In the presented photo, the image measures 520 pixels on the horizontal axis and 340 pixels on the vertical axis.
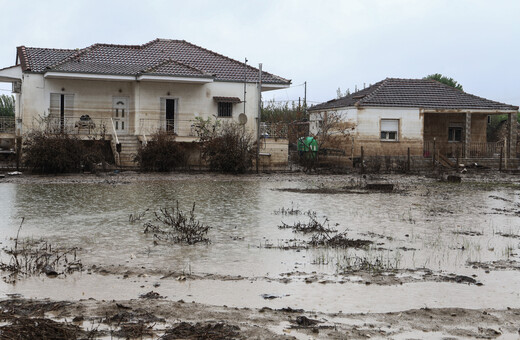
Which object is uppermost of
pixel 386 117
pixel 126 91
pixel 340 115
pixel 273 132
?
pixel 126 91

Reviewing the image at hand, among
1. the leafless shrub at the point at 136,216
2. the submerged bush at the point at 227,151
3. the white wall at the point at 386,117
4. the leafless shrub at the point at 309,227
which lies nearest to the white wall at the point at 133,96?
the submerged bush at the point at 227,151

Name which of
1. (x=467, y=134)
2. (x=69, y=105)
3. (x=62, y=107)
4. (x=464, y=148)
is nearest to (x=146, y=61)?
(x=69, y=105)

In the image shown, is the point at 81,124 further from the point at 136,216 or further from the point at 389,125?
the point at 136,216

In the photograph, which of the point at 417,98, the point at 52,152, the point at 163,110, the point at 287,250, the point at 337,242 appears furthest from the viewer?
the point at 417,98

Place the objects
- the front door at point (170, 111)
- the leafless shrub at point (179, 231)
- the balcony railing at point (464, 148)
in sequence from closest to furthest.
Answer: the leafless shrub at point (179, 231)
the front door at point (170, 111)
the balcony railing at point (464, 148)

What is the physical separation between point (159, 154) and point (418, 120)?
15.5 metres

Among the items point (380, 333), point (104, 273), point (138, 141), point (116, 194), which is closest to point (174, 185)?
point (116, 194)

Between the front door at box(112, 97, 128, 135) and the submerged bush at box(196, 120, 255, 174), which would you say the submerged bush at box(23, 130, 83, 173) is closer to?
the front door at box(112, 97, 128, 135)

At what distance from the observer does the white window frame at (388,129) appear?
37125 mm

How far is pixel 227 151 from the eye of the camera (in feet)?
99.0

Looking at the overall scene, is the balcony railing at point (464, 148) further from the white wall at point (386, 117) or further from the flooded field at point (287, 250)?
the flooded field at point (287, 250)

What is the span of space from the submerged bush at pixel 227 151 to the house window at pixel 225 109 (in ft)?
11.0

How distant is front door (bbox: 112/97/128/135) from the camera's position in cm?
3375

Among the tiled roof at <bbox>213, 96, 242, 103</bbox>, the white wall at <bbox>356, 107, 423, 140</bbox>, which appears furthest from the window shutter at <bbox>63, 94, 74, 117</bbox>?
the white wall at <bbox>356, 107, 423, 140</bbox>
